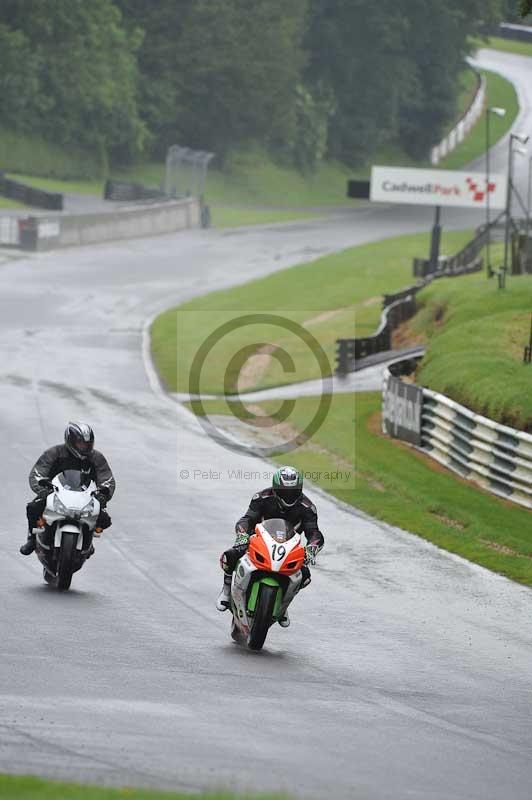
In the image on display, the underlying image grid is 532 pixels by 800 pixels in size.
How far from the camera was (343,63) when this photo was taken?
12106 cm

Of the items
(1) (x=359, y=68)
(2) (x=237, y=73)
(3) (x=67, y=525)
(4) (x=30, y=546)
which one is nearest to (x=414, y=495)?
(4) (x=30, y=546)

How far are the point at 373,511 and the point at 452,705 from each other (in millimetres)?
10891

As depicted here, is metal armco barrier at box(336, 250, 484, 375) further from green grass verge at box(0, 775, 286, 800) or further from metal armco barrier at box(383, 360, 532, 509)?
green grass verge at box(0, 775, 286, 800)

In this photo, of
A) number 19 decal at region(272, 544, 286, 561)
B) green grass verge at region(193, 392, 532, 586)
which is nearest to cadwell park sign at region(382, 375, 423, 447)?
green grass verge at region(193, 392, 532, 586)

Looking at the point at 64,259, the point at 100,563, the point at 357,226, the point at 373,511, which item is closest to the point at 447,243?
the point at 357,226

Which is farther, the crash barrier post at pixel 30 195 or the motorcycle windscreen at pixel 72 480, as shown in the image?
the crash barrier post at pixel 30 195

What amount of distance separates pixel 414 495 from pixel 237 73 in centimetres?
8462

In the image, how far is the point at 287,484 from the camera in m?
14.8

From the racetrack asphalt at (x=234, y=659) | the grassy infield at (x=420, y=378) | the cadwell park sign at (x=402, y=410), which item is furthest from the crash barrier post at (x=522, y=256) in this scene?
the racetrack asphalt at (x=234, y=659)

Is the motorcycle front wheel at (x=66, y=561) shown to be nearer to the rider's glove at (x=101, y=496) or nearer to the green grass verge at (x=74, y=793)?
the rider's glove at (x=101, y=496)

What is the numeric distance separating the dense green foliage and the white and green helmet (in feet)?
262

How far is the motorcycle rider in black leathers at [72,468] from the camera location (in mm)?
16531

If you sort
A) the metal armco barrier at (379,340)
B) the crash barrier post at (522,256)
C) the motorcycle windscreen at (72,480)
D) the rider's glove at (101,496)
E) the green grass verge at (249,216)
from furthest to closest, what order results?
the green grass verge at (249,216)
the crash barrier post at (522,256)
the metal armco barrier at (379,340)
the rider's glove at (101,496)
the motorcycle windscreen at (72,480)

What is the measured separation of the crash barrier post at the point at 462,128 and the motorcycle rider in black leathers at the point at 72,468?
4487 inches
